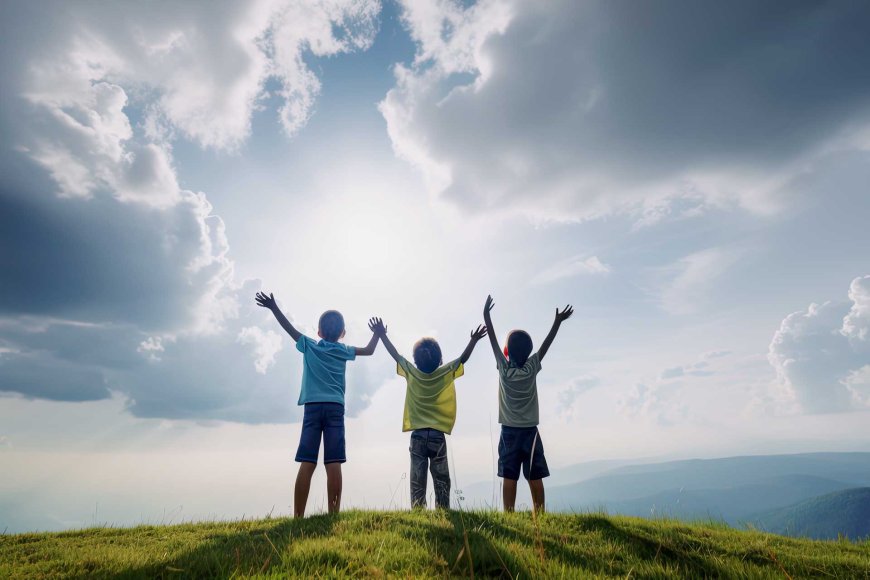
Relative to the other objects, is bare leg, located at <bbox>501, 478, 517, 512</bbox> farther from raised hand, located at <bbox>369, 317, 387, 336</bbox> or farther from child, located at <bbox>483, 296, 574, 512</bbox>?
raised hand, located at <bbox>369, 317, 387, 336</bbox>

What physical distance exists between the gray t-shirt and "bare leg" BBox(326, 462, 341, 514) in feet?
9.25

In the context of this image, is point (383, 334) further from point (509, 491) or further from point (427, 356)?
point (509, 491)

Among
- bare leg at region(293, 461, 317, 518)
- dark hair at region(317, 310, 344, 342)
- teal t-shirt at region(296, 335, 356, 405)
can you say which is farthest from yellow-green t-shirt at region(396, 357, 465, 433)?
bare leg at region(293, 461, 317, 518)

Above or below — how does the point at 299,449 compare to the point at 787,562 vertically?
above

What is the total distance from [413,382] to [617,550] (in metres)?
4.50

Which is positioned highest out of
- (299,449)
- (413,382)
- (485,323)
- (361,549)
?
(485,323)

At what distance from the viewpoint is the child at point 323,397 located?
6723 mm

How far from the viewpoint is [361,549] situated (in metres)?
3.69

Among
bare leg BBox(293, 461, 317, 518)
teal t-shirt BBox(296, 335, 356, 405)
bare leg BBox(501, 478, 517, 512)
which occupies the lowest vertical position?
bare leg BBox(501, 478, 517, 512)

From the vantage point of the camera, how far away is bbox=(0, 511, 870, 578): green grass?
329 centimetres

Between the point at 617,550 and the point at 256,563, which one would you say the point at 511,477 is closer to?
the point at 617,550

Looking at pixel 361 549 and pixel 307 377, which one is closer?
pixel 361 549

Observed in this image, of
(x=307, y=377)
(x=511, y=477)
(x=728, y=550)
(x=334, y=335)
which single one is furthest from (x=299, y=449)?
(x=728, y=550)

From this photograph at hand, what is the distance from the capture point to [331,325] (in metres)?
7.92
